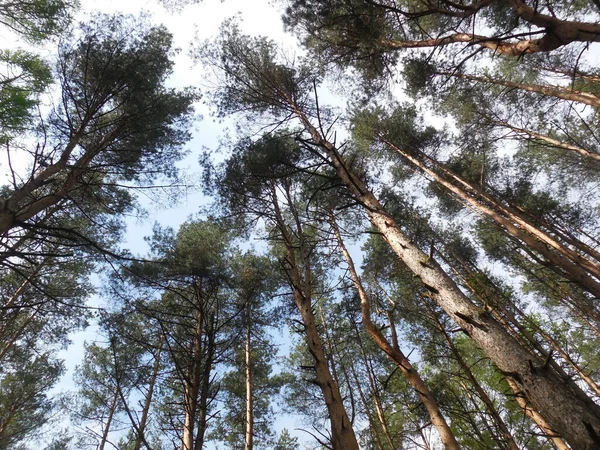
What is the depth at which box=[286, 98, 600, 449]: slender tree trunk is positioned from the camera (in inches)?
74.3

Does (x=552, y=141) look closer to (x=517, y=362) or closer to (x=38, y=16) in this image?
(x=517, y=362)

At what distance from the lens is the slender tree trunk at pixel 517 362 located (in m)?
1.89

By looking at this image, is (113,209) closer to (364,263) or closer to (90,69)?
(90,69)

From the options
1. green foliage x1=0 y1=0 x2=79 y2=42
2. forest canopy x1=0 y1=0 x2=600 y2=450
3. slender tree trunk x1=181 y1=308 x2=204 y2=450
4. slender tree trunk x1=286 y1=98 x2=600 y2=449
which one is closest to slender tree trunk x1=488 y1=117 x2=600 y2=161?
forest canopy x1=0 y1=0 x2=600 y2=450

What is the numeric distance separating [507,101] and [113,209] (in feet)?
47.0

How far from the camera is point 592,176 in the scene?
42.9 ft

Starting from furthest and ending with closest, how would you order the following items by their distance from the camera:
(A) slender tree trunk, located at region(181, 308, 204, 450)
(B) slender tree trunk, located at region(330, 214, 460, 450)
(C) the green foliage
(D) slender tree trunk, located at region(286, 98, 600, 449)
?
(C) the green foliage, (B) slender tree trunk, located at region(330, 214, 460, 450), (A) slender tree trunk, located at region(181, 308, 204, 450), (D) slender tree trunk, located at region(286, 98, 600, 449)

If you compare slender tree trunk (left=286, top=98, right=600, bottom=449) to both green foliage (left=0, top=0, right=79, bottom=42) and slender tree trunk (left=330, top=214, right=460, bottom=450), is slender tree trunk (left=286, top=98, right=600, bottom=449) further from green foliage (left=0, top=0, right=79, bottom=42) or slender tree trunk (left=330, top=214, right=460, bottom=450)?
green foliage (left=0, top=0, right=79, bottom=42)

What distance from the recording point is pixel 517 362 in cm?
236

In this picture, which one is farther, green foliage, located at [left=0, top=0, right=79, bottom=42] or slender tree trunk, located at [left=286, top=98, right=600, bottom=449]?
green foliage, located at [left=0, top=0, right=79, bottom=42]

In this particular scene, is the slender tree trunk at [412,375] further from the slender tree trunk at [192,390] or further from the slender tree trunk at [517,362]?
the slender tree trunk at [192,390]

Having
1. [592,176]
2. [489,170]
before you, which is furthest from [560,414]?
[592,176]

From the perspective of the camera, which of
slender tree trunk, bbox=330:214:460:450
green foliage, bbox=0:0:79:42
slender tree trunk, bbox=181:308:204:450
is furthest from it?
green foliage, bbox=0:0:79:42

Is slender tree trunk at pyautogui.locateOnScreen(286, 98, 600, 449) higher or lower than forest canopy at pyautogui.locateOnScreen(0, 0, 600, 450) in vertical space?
lower
